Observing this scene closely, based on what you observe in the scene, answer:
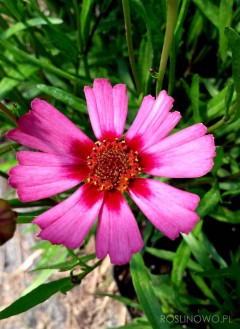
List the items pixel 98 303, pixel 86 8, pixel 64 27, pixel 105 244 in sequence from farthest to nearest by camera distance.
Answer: pixel 98 303
pixel 64 27
pixel 86 8
pixel 105 244

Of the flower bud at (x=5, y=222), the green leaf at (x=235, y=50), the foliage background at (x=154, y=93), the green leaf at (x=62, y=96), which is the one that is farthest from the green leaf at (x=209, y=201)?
A: the flower bud at (x=5, y=222)

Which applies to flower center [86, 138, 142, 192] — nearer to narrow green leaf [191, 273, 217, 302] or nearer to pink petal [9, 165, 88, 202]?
pink petal [9, 165, 88, 202]

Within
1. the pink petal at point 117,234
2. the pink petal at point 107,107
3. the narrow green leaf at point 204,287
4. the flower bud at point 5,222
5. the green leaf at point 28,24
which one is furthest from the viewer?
the narrow green leaf at point 204,287

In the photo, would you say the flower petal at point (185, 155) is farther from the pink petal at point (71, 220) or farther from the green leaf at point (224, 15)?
the green leaf at point (224, 15)

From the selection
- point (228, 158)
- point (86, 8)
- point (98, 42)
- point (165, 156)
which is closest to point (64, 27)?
point (98, 42)

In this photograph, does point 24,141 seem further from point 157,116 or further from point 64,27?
point 64,27

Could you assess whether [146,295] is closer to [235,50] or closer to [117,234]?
[117,234]
